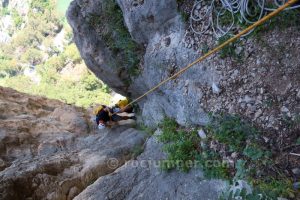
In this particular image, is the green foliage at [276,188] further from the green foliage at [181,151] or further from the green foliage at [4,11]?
the green foliage at [4,11]

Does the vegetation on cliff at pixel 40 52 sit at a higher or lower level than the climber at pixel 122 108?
higher

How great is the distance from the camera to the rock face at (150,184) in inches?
156

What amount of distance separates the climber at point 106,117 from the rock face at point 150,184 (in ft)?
7.95

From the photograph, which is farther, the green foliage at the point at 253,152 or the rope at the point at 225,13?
the rope at the point at 225,13

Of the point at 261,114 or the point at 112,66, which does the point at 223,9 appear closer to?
the point at 261,114

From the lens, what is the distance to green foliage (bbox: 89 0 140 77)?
6.76m

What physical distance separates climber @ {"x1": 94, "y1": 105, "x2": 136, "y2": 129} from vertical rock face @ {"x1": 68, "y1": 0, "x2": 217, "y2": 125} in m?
0.87

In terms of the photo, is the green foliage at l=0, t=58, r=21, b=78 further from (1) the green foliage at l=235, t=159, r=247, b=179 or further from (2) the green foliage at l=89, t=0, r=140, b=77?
(1) the green foliage at l=235, t=159, r=247, b=179

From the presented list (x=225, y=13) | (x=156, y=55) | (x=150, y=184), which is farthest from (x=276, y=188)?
(x=156, y=55)

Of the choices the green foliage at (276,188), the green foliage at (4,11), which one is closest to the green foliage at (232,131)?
the green foliage at (276,188)

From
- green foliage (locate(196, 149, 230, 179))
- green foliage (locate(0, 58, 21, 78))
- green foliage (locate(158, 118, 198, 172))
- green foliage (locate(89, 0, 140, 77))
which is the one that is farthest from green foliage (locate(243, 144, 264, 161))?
green foliage (locate(0, 58, 21, 78))

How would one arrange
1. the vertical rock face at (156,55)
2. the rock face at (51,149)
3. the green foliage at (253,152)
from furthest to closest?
the rock face at (51,149) → the vertical rock face at (156,55) → the green foliage at (253,152)

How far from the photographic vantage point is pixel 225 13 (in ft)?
14.4

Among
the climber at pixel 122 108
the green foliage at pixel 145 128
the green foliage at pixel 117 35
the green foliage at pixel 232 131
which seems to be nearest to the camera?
the green foliage at pixel 232 131
